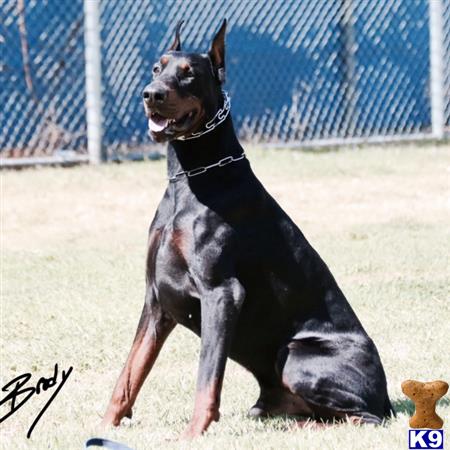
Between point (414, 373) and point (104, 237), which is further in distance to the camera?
point (104, 237)

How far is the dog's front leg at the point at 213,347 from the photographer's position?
409cm

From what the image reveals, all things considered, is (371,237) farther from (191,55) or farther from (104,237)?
(191,55)

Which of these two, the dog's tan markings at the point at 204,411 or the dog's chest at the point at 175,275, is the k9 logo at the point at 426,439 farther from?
Result: the dog's chest at the point at 175,275

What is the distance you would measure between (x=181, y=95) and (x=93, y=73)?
6.12 meters

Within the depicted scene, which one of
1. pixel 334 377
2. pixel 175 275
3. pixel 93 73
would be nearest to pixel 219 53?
pixel 175 275

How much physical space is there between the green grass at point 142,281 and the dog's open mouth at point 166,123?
1093 mm

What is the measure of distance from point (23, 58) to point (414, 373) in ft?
20.1

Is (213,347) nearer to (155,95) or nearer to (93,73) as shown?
(155,95)

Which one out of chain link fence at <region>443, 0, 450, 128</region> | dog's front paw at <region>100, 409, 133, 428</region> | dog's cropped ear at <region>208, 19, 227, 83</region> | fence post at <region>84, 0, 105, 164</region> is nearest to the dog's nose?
dog's cropped ear at <region>208, 19, 227, 83</region>

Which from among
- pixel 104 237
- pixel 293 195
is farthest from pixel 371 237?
pixel 104 237

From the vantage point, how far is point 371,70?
1240cm

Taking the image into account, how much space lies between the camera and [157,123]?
426 centimetres

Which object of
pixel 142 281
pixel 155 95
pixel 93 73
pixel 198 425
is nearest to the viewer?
pixel 198 425

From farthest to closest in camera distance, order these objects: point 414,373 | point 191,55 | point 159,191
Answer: point 159,191
point 414,373
point 191,55
